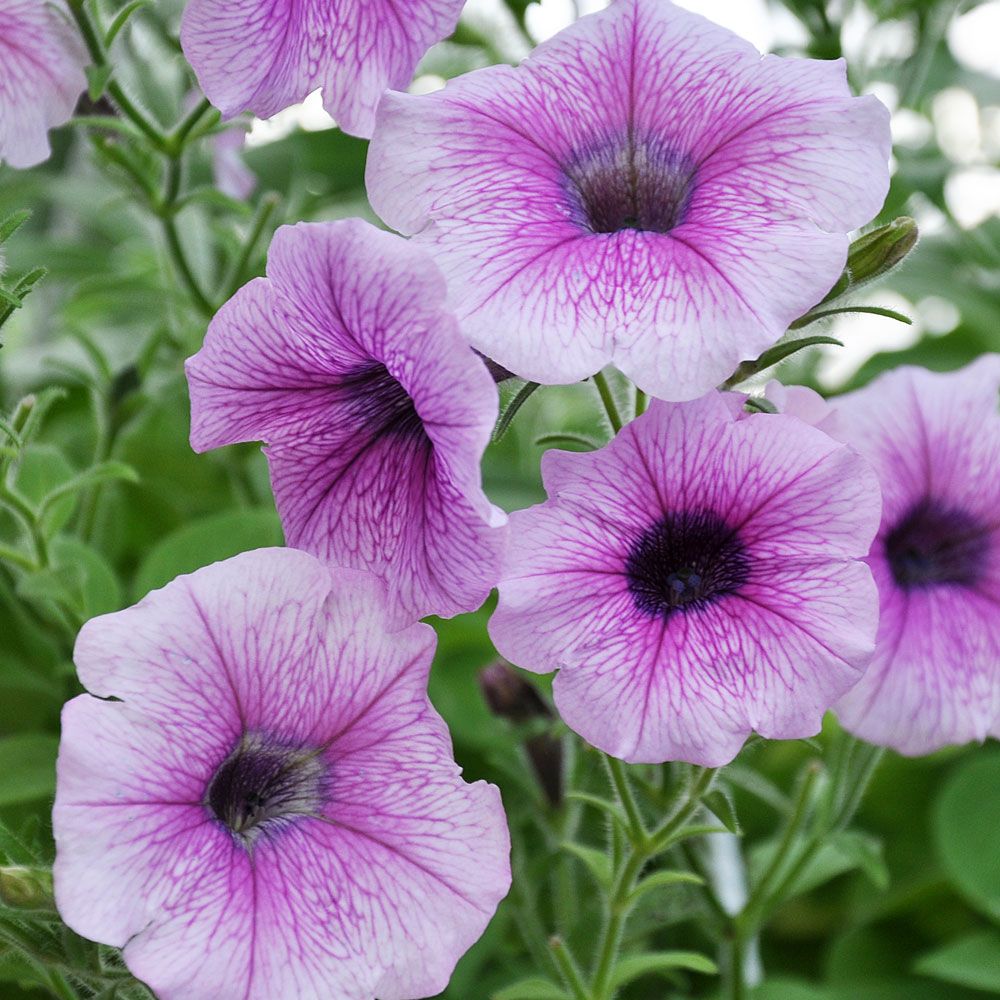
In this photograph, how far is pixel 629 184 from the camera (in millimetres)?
544

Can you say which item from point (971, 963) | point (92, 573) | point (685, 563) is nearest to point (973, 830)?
point (971, 963)

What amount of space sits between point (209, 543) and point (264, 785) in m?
0.25

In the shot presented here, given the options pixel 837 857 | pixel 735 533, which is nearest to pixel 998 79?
pixel 837 857

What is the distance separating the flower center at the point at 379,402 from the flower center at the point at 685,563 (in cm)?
11

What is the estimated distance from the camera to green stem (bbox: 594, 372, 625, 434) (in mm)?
541

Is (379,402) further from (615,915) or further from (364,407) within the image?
(615,915)

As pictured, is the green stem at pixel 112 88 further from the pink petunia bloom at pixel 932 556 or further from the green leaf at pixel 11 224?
the pink petunia bloom at pixel 932 556

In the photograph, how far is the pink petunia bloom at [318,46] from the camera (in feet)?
1.79

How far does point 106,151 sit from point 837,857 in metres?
0.59

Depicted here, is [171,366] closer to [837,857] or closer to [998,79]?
[837,857]

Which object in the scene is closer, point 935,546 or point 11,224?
point 11,224

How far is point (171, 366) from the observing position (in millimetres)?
959

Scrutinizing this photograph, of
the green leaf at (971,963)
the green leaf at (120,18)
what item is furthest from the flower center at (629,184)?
the green leaf at (971,963)

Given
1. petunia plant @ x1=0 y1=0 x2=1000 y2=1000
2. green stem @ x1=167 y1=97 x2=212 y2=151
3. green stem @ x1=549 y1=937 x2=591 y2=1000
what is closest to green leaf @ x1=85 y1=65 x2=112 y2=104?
petunia plant @ x1=0 y1=0 x2=1000 y2=1000
